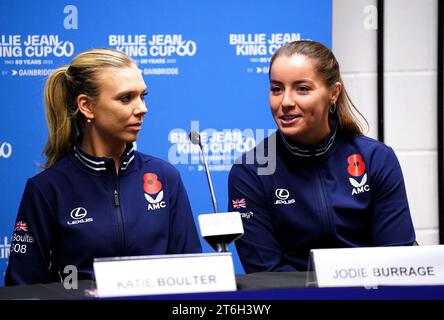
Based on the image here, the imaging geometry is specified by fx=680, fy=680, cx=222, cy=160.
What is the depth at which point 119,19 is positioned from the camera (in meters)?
2.77

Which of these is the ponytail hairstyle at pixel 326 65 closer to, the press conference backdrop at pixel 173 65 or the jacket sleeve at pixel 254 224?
the jacket sleeve at pixel 254 224

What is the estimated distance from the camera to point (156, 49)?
2.79 m

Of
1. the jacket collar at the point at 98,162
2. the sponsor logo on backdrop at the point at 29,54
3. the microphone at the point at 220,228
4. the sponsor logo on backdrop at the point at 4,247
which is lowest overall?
the sponsor logo on backdrop at the point at 4,247

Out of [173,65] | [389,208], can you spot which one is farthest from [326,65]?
[173,65]

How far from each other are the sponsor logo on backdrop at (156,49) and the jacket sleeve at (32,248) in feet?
3.32

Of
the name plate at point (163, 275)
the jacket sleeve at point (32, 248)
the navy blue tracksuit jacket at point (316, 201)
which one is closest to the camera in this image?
the name plate at point (163, 275)

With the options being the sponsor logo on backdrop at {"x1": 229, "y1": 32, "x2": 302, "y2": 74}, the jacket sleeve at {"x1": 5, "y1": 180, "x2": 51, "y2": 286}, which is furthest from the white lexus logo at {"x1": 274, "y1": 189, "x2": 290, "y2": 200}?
the sponsor logo on backdrop at {"x1": 229, "y1": 32, "x2": 302, "y2": 74}

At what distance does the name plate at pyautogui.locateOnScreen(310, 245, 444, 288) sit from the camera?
1459 mm

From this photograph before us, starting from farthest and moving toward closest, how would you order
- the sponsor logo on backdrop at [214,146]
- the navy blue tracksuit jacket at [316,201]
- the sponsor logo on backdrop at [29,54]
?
the sponsor logo on backdrop at [214,146] → the sponsor logo on backdrop at [29,54] → the navy blue tracksuit jacket at [316,201]

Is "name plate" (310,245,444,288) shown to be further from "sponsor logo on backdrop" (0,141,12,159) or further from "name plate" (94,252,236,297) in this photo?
"sponsor logo on backdrop" (0,141,12,159)

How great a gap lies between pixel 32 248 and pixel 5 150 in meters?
0.95

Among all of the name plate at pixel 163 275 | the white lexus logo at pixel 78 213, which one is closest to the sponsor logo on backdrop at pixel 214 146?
the white lexus logo at pixel 78 213

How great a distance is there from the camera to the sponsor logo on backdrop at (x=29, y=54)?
8.73 feet

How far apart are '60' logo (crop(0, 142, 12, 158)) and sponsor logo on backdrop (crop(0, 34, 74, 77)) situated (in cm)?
28
